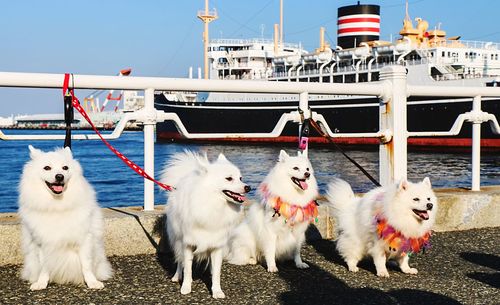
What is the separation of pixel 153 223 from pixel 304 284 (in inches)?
48.9

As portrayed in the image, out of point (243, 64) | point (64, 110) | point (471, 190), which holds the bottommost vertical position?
point (471, 190)

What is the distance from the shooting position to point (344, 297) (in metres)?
3.22

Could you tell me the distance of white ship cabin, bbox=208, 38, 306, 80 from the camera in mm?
49047

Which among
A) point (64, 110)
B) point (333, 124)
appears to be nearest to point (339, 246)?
point (64, 110)

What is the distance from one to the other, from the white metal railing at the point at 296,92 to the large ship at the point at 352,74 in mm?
26185

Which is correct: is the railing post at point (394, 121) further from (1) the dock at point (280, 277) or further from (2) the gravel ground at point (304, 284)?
(2) the gravel ground at point (304, 284)

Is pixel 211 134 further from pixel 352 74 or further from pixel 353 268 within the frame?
pixel 352 74

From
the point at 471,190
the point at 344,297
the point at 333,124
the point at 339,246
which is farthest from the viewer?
the point at 333,124

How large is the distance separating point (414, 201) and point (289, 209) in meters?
0.82

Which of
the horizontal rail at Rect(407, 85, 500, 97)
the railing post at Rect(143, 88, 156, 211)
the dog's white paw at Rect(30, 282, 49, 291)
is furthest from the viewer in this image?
the horizontal rail at Rect(407, 85, 500, 97)

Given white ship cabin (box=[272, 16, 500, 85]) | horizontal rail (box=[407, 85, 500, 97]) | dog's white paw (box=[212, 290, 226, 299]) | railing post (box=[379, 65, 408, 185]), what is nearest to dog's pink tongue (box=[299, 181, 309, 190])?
dog's white paw (box=[212, 290, 226, 299])

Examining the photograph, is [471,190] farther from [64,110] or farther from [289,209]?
[64,110]

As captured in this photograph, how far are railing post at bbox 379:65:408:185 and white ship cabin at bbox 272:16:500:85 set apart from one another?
29.5 metres

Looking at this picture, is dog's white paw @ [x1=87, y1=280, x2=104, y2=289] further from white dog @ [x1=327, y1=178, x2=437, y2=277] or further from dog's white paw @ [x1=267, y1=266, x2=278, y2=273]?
white dog @ [x1=327, y1=178, x2=437, y2=277]
